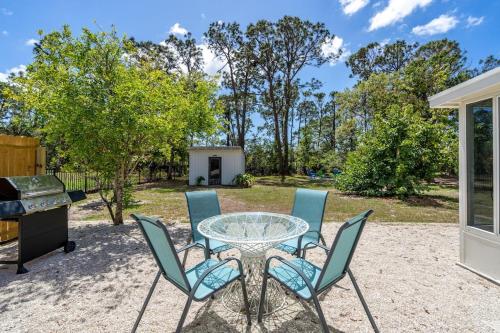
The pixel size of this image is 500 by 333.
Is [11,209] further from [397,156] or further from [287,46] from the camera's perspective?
[287,46]

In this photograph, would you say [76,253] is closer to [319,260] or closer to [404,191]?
[319,260]

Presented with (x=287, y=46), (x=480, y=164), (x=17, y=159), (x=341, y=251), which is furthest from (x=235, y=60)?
(x=341, y=251)

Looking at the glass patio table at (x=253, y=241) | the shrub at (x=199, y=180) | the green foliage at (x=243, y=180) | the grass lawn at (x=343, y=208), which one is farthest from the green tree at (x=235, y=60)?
the glass patio table at (x=253, y=241)

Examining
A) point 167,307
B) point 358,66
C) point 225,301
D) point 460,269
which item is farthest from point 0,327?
point 358,66

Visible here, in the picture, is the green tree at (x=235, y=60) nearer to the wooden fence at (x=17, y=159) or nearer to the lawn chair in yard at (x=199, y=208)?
the wooden fence at (x=17, y=159)

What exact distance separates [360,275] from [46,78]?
6227mm

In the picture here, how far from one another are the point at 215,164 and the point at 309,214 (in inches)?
511

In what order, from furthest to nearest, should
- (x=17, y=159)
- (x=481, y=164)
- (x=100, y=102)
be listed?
(x=100, y=102)
(x=17, y=159)
(x=481, y=164)

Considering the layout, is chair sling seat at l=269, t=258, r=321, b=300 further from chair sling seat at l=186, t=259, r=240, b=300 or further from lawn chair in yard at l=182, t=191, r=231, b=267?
lawn chair in yard at l=182, t=191, r=231, b=267

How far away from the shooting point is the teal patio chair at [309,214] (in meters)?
3.09

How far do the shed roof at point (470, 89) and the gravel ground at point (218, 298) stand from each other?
2.33 meters

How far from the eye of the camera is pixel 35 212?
345 centimetres

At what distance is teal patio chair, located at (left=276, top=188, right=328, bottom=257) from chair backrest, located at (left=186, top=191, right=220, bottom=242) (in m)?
1.09

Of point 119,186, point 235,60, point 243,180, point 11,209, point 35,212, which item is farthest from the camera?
point 235,60
